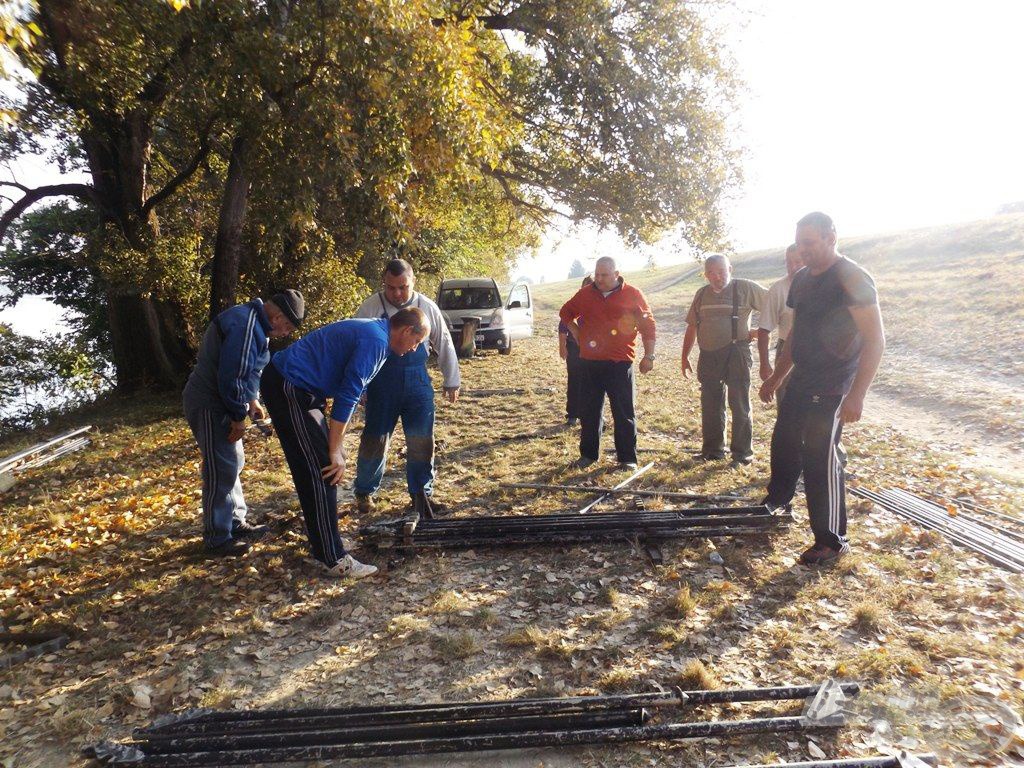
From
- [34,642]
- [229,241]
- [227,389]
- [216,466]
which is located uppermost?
[229,241]

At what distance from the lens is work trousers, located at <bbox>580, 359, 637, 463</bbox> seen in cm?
595

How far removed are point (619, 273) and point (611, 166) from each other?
5414mm

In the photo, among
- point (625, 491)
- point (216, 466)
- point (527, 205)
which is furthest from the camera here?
point (527, 205)

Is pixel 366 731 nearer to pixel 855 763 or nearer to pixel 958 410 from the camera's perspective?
pixel 855 763

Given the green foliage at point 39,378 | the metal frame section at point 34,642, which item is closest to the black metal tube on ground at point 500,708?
the metal frame section at point 34,642

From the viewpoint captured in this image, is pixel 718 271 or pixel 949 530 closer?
pixel 949 530

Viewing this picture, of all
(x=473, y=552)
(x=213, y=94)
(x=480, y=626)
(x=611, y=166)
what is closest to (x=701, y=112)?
(x=611, y=166)

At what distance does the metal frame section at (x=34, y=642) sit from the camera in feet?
11.0

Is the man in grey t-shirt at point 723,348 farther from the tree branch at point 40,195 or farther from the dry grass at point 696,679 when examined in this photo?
the tree branch at point 40,195

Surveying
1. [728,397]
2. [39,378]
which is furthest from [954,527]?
[39,378]

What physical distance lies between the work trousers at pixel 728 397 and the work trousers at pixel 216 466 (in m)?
4.46

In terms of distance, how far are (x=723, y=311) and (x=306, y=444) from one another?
167 inches

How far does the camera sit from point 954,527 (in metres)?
4.56

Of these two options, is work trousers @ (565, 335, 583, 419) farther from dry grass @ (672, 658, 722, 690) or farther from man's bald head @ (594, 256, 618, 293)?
dry grass @ (672, 658, 722, 690)
